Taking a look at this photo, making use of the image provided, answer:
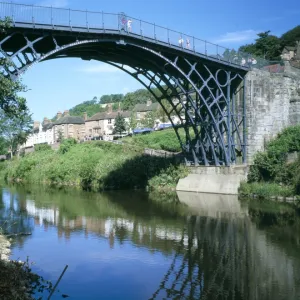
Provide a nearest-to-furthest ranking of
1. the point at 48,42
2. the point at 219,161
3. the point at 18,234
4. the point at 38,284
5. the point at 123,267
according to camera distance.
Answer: the point at 38,284 < the point at 123,267 < the point at 18,234 < the point at 48,42 < the point at 219,161

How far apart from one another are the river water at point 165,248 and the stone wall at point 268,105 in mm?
7133

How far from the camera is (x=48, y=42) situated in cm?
2470

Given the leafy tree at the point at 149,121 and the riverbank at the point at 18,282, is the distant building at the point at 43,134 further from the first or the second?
the riverbank at the point at 18,282

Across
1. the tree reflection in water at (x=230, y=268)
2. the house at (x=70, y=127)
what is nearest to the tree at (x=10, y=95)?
the tree reflection in water at (x=230, y=268)

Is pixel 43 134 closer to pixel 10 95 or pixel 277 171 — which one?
pixel 277 171

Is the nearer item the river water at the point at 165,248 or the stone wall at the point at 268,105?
the river water at the point at 165,248

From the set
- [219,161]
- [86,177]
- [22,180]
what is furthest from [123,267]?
[22,180]

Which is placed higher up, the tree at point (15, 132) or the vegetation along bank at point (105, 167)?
the tree at point (15, 132)

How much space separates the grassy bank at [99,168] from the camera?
39.8m

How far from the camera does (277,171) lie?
103ft

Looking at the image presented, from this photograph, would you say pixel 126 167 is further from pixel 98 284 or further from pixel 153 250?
pixel 98 284

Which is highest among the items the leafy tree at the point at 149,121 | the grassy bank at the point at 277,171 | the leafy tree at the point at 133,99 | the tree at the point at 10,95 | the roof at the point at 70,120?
the leafy tree at the point at 133,99

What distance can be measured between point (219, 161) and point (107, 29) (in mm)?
14906

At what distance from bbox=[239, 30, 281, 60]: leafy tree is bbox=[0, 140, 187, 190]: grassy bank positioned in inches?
1660
